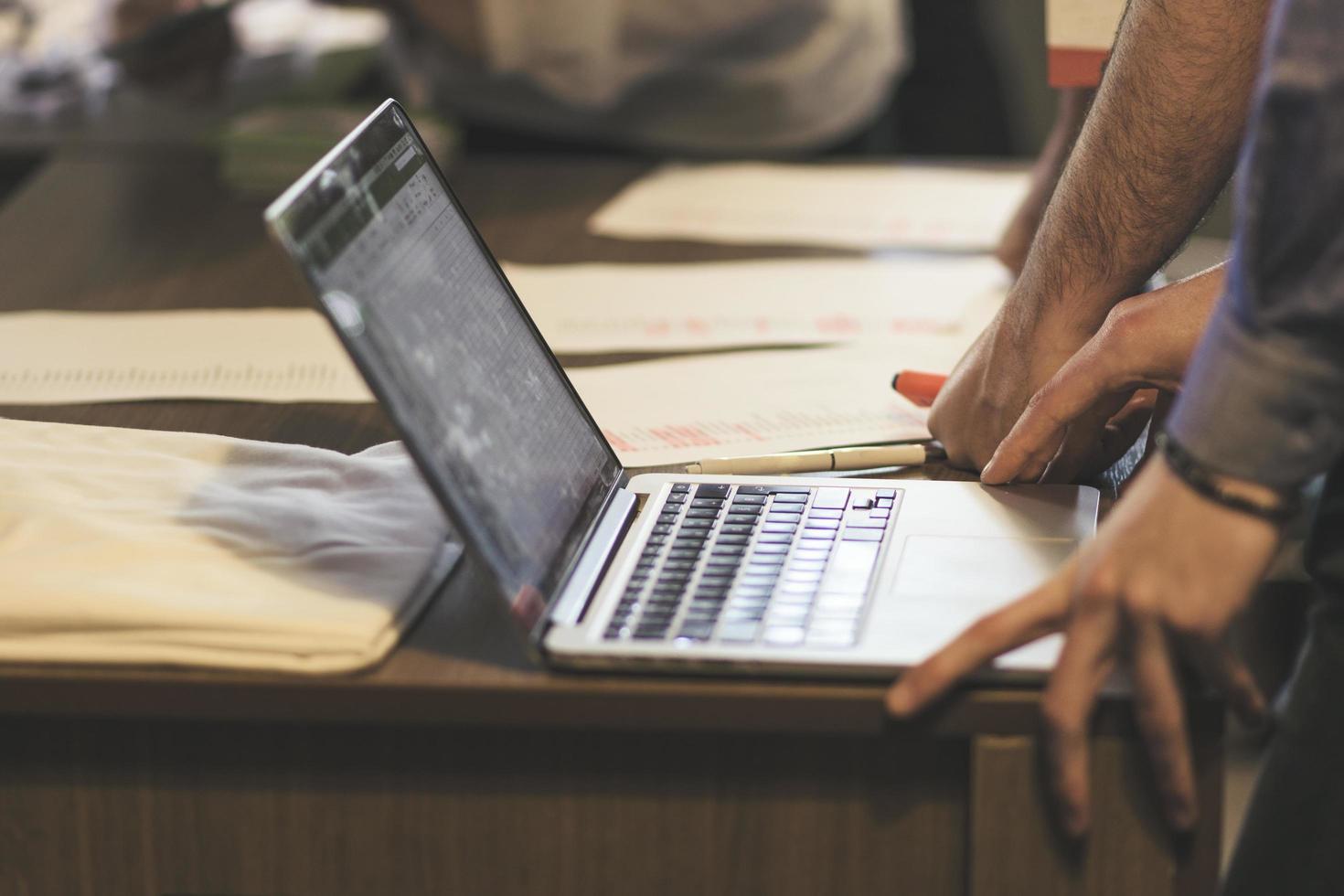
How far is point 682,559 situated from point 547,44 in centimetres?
111

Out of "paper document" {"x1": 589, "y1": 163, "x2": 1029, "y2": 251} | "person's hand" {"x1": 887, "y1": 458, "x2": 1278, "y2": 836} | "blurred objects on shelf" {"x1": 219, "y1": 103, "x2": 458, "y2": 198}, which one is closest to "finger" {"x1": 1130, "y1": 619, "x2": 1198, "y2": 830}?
"person's hand" {"x1": 887, "y1": 458, "x2": 1278, "y2": 836}

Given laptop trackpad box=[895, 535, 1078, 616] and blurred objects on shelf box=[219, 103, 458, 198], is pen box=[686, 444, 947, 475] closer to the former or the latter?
laptop trackpad box=[895, 535, 1078, 616]

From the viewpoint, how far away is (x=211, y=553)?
71cm

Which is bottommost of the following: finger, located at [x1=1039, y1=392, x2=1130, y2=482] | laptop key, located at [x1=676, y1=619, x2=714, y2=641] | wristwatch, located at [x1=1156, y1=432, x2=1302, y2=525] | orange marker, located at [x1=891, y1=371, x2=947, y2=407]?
orange marker, located at [x1=891, y1=371, x2=947, y2=407]

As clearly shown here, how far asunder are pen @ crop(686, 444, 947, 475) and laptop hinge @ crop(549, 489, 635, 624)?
3.0 inches

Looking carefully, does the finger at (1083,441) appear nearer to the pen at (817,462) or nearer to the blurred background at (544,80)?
the pen at (817,462)

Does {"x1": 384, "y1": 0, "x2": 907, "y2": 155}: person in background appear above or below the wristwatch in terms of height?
below

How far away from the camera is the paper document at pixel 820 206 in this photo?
1454mm

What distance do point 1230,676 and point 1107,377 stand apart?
221 mm

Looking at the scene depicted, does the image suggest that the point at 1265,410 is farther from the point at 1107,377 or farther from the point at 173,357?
→ the point at 173,357

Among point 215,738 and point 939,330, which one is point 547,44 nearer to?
point 939,330

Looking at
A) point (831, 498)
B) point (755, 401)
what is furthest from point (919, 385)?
point (831, 498)

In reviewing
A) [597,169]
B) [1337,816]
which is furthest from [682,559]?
[597,169]

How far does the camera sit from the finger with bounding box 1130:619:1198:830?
0.57 meters
